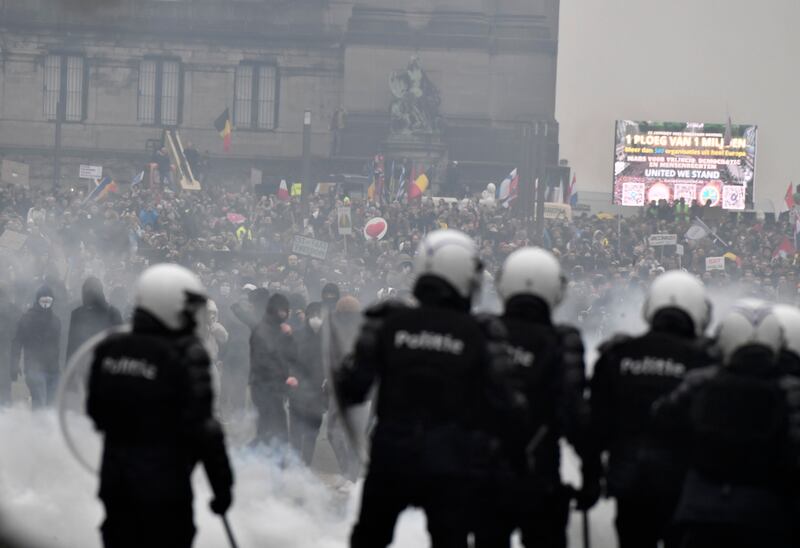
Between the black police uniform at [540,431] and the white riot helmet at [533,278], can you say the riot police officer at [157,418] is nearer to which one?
the black police uniform at [540,431]

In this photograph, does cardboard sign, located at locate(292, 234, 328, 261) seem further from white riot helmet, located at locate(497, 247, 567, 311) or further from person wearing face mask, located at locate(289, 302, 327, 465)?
white riot helmet, located at locate(497, 247, 567, 311)

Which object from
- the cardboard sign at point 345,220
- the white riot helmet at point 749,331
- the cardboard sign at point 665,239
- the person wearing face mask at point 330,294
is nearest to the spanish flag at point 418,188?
the cardboard sign at point 345,220

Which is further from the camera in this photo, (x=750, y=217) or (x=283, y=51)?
(x=283, y=51)

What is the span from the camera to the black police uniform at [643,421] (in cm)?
759

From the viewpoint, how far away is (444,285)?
7312 millimetres

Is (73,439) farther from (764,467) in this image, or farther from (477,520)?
(764,467)

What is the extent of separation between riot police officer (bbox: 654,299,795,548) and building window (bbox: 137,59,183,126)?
5983cm

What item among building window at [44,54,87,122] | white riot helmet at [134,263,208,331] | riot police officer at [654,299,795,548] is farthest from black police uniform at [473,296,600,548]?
building window at [44,54,87,122]

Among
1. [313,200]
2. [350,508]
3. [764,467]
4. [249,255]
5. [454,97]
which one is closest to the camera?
[764,467]

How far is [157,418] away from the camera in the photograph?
7.11 m

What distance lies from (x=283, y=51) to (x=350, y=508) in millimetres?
54985

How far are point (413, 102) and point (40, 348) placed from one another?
41.0 m

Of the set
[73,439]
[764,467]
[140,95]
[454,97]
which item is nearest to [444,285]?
[764,467]

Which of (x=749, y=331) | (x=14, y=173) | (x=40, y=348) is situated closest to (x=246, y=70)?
(x=14, y=173)
